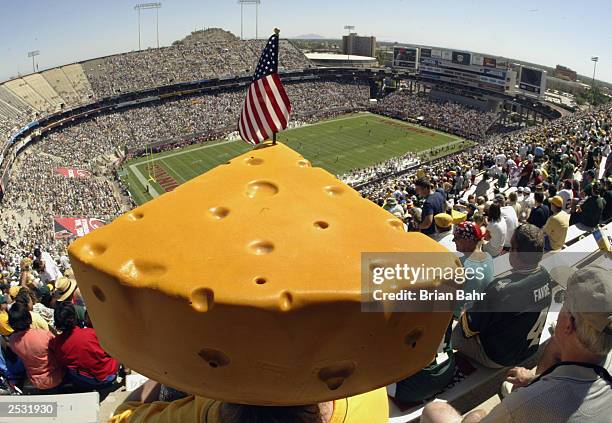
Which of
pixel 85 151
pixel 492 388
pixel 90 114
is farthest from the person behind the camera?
pixel 90 114

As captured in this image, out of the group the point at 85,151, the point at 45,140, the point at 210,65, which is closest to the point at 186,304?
the point at 85,151

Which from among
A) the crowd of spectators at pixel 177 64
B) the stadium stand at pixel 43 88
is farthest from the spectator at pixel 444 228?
the crowd of spectators at pixel 177 64

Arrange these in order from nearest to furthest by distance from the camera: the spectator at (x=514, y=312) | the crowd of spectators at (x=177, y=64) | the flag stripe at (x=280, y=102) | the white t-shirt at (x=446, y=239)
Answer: the spectator at (x=514, y=312), the flag stripe at (x=280, y=102), the white t-shirt at (x=446, y=239), the crowd of spectators at (x=177, y=64)

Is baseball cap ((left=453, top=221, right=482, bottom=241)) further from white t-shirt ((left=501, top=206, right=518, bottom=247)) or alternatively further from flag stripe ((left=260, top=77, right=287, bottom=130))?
white t-shirt ((left=501, top=206, right=518, bottom=247))

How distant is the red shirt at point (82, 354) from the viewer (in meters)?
4.37

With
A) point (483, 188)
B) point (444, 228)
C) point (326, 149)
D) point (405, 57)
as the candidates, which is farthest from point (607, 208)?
point (405, 57)

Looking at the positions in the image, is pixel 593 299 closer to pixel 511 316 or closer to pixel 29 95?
pixel 511 316

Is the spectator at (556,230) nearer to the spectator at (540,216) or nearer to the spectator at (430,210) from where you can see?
the spectator at (540,216)

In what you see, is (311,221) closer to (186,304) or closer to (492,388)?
(186,304)

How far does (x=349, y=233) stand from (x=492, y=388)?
249 cm

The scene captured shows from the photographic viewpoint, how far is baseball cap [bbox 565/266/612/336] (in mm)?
1934

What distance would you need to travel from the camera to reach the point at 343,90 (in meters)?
65.4

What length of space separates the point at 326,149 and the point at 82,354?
40777 mm

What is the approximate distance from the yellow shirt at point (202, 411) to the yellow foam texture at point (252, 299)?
1.01ft
